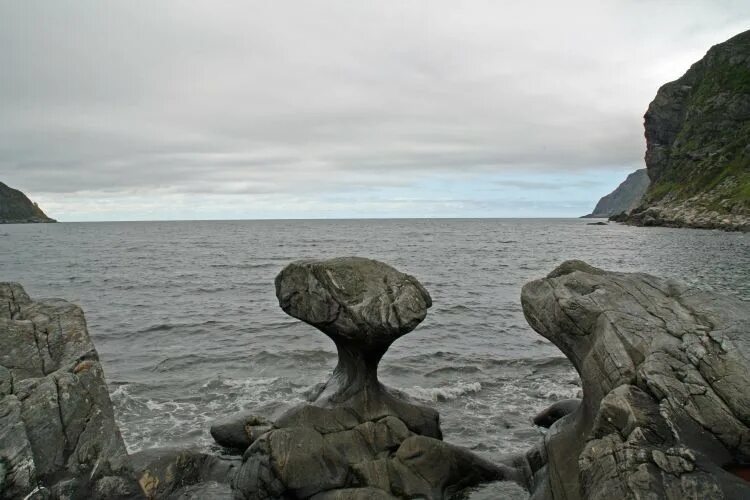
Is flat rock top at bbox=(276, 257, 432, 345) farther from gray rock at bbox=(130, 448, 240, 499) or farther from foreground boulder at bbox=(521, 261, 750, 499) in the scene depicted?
gray rock at bbox=(130, 448, 240, 499)

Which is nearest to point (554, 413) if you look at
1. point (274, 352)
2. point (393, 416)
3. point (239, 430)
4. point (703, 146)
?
point (393, 416)

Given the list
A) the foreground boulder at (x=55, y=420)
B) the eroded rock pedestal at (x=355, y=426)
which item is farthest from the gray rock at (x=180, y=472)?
the foreground boulder at (x=55, y=420)

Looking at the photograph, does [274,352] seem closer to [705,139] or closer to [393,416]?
[393,416]

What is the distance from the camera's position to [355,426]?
12859mm

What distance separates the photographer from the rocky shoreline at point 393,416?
8.80 metres

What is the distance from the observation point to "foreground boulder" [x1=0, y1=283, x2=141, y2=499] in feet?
28.5

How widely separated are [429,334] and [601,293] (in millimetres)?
16870

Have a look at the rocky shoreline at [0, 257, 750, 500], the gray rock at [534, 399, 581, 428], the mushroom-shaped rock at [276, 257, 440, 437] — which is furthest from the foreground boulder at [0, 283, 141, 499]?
the gray rock at [534, 399, 581, 428]

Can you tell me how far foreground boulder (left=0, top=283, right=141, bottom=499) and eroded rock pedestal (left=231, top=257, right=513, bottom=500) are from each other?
289 cm

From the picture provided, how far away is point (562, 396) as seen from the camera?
18938 millimetres

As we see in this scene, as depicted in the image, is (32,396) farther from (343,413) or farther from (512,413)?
(512,413)

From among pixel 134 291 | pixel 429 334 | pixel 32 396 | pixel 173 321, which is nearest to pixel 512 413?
pixel 429 334

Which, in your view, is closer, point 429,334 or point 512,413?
point 512,413

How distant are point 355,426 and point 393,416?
43.6 inches
